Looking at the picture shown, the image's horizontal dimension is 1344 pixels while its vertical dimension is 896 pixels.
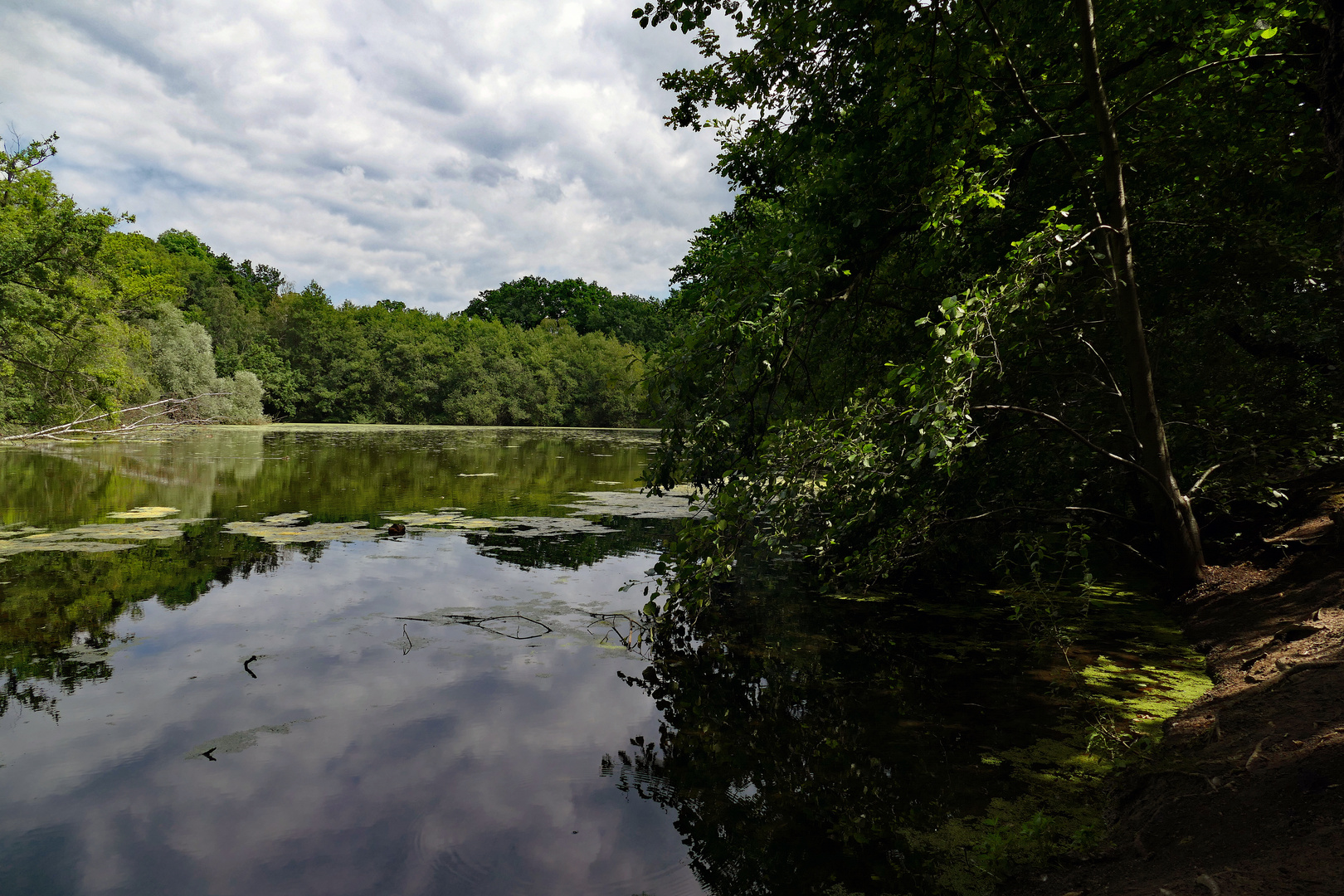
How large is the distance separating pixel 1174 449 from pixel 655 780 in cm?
656

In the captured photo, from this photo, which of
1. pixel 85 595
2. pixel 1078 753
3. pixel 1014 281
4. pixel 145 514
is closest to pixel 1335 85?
pixel 1014 281

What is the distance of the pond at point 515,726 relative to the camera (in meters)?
3.93

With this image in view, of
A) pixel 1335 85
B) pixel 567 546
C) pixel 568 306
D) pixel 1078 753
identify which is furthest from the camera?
pixel 568 306

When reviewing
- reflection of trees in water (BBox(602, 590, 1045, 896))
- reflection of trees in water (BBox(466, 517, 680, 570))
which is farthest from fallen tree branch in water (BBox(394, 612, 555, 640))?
reflection of trees in water (BBox(466, 517, 680, 570))

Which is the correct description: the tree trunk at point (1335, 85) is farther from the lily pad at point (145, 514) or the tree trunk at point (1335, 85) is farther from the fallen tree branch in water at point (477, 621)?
the lily pad at point (145, 514)

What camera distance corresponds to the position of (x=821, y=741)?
529cm

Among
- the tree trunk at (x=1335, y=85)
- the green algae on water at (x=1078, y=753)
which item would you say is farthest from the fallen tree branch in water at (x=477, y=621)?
the tree trunk at (x=1335, y=85)

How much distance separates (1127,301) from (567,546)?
9.47 m

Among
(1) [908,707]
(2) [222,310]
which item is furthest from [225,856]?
(2) [222,310]

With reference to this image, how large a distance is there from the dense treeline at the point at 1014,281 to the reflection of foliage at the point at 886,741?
41.3 inches

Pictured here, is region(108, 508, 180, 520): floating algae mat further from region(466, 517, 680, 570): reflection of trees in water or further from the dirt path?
the dirt path

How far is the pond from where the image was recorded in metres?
3.93

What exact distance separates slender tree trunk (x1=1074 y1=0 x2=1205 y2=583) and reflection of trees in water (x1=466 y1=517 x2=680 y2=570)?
7.77m

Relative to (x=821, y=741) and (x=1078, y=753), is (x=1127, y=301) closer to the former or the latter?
(x=1078, y=753)
